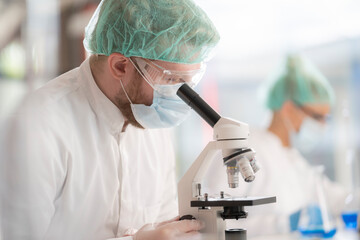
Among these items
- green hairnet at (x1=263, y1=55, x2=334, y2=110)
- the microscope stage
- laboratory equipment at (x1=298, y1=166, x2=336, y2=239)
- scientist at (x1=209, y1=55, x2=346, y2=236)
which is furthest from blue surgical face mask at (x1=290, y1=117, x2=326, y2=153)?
the microscope stage

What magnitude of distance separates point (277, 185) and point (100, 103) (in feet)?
5.71

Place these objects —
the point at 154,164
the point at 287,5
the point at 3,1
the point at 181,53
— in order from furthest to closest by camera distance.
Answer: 1. the point at 287,5
2. the point at 154,164
3. the point at 181,53
4. the point at 3,1

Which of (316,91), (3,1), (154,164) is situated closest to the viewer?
(3,1)

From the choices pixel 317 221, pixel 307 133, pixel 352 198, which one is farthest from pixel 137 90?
pixel 352 198

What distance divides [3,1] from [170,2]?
494mm

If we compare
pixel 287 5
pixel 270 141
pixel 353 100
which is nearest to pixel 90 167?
pixel 270 141

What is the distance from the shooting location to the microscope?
4.15 feet

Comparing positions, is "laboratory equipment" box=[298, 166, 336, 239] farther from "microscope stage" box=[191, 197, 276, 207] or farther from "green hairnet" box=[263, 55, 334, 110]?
"microscope stage" box=[191, 197, 276, 207]

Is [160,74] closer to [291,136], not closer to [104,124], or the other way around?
[104,124]

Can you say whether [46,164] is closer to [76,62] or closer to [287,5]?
[76,62]

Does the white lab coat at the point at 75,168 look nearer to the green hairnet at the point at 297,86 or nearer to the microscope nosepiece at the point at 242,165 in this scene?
the microscope nosepiece at the point at 242,165

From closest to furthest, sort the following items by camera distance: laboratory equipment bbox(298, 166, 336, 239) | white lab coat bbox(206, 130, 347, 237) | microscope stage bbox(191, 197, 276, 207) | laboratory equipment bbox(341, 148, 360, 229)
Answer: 1. microscope stage bbox(191, 197, 276, 207)
2. laboratory equipment bbox(298, 166, 336, 239)
3. laboratory equipment bbox(341, 148, 360, 229)
4. white lab coat bbox(206, 130, 347, 237)

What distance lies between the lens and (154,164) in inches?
71.9

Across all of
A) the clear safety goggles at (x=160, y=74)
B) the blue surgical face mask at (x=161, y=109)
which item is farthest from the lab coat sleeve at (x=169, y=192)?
the clear safety goggles at (x=160, y=74)
